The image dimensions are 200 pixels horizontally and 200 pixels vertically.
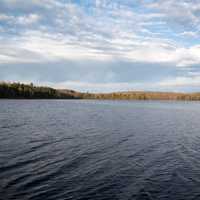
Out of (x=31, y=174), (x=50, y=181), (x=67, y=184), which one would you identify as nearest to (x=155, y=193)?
(x=67, y=184)

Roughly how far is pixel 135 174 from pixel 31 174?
23.3ft

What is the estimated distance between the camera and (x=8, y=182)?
49.0ft

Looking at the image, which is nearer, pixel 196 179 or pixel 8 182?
pixel 8 182

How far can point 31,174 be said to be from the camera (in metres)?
16.5

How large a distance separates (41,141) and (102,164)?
1061cm

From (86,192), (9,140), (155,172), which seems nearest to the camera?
(86,192)

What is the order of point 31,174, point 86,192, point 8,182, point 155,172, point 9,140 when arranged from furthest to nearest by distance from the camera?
point 9,140 < point 155,172 < point 31,174 < point 8,182 < point 86,192

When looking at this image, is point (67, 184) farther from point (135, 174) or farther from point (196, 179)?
point (196, 179)

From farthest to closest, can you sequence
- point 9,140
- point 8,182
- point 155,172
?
point 9,140 < point 155,172 < point 8,182

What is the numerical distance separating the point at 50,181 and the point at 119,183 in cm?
433

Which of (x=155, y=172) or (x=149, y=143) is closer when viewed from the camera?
(x=155, y=172)

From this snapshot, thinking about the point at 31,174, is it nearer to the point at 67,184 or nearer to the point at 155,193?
the point at 67,184

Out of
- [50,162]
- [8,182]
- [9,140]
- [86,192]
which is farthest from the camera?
[9,140]

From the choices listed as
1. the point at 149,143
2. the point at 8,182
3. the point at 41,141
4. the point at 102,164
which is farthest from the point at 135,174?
the point at 41,141
